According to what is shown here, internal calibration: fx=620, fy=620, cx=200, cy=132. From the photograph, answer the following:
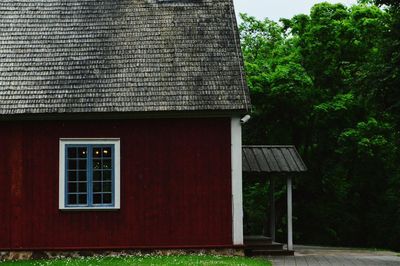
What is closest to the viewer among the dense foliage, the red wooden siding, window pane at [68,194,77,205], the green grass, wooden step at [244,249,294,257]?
the green grass

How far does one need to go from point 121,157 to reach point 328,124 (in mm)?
14881

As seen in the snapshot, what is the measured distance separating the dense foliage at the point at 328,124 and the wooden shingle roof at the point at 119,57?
9.27 metres

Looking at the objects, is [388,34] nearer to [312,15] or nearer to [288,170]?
[288,170]

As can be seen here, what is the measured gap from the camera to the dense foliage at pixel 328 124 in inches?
1080

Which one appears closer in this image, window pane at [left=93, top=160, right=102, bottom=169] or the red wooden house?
the red wooden house

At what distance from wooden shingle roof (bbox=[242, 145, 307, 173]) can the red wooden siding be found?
1616mm

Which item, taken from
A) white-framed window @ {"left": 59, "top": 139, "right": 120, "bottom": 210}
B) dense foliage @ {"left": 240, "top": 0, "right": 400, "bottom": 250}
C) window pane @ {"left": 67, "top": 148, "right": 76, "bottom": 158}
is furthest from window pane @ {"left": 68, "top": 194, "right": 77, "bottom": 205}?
dense foliage @ {"left": 240, "top": 0, "right": 400, "bottom": 250}

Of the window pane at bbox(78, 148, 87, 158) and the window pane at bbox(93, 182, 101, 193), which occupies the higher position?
the window pane at bbox(78, 148, 87, 158)

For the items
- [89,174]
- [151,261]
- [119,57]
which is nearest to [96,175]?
[89,174]

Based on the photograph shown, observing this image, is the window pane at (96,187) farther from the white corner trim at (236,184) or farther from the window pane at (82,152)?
the white corner trim at (236,184)

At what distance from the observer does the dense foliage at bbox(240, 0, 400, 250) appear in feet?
90.0

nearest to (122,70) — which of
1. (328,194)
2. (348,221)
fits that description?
(328,194)

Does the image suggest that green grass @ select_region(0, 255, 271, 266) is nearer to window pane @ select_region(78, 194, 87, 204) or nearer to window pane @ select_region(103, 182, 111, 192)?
window pane @ select_region(78, 194, 87, 204)

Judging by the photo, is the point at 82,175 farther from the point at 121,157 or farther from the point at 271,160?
the point at 271,160
